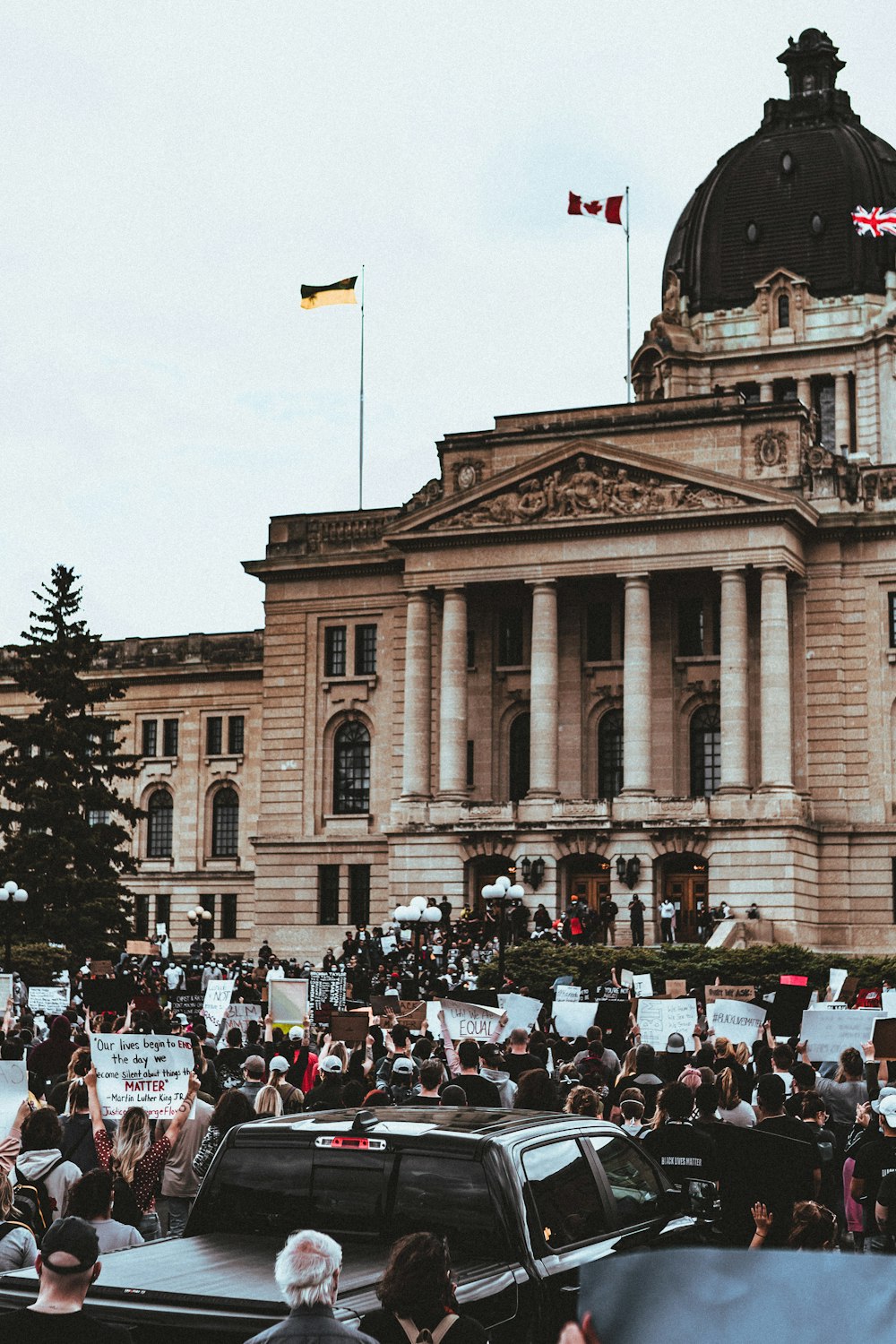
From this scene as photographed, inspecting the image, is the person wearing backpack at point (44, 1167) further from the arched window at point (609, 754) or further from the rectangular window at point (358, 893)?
the rectangular window at point (358, 893)

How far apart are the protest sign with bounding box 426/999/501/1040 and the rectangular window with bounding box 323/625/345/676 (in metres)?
49.0

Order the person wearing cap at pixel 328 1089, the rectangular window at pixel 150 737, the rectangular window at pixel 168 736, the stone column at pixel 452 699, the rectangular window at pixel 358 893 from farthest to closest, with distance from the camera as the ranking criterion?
the rectangular window at pixel 150 737
the rectangular window at pixel 168 736
the rectangular window at pixel 358 893
the stone column at pixel 452 699
the person wearing cap at pixel 328 1089

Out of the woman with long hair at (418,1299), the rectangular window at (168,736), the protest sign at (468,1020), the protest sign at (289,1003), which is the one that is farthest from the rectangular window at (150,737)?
the woman with long hair at (418,1299)

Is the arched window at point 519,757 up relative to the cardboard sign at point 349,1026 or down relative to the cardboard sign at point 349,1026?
up

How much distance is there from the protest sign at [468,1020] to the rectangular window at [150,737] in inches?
2492

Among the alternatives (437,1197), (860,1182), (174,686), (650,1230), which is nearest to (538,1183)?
(437,1197)

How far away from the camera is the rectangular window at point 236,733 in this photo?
8138 centimetres

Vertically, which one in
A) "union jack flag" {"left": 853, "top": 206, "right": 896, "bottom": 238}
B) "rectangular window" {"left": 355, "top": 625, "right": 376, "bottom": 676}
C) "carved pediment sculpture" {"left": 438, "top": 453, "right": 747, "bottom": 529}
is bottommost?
"rectangular window" {"left": 355, "top": 625, "right": 376, "bottom": 676}

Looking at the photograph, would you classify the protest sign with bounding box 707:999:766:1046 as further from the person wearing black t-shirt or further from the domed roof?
the domed roof

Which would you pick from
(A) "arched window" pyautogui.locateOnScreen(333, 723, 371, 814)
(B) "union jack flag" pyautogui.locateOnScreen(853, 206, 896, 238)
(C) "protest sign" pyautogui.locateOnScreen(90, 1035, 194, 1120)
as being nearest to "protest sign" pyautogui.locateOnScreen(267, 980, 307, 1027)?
(C) "protest sign" pyautogui.locateOnScreen(90, 1035, 194, 1120)

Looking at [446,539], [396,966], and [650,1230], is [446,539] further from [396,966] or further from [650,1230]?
[650,1230]

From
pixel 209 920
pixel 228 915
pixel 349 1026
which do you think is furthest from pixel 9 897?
pixel 228 915

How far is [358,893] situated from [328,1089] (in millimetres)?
51927

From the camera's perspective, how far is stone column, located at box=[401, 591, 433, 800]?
6438 centimetres
